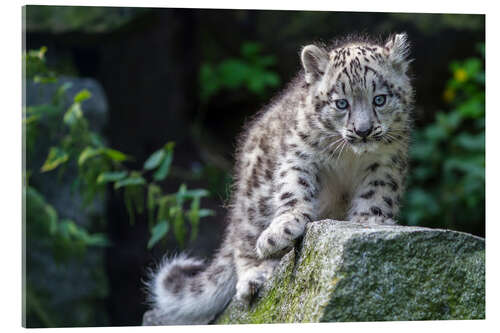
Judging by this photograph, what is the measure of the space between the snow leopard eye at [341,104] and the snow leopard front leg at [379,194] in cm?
41

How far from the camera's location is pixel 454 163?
25.7 ft

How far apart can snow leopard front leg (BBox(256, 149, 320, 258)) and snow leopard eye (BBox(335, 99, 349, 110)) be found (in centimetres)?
36

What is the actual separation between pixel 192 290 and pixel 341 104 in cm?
172

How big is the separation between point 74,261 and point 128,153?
1.47 m

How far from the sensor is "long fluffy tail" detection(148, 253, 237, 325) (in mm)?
5047

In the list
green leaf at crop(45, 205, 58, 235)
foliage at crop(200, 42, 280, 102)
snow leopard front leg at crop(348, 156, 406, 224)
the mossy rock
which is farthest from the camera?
foliage at crop(200, 42, 280, 102)

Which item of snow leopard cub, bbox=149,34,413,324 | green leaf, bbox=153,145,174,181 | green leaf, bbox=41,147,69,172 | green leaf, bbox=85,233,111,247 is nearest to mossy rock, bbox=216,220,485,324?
snow leopard cub, bbox=149,34,413,324

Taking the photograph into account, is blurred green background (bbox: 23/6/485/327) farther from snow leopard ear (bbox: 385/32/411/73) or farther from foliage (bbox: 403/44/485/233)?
snow leopard ear (bbox: 385/32/411/73)

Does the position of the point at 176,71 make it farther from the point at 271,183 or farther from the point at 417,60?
the point at 271,183

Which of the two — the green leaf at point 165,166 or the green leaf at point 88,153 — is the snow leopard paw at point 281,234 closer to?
the green leaf at point 165,166

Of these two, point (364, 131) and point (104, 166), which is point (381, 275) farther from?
point (104, 166)

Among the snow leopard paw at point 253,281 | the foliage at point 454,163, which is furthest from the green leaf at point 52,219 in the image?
the foliage at point 454,163

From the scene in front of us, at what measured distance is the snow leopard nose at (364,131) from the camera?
13.3ft

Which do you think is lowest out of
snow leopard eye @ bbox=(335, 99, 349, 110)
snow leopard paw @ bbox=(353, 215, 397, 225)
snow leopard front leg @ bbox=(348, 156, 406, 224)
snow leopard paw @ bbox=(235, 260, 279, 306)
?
snow leopard paw @ bbox=(235, 260, 279, 306)
